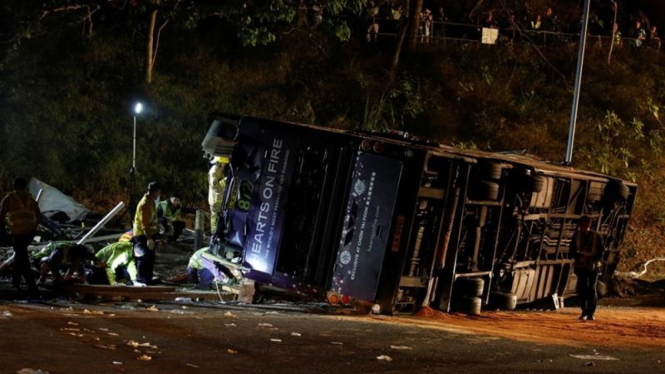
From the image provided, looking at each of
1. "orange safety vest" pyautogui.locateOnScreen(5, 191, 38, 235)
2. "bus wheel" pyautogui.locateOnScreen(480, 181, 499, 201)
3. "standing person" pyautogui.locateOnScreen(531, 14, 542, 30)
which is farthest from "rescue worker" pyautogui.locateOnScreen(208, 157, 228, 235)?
"standing person" pyautogui.locateOnScreen(531, 14, 542, 30)

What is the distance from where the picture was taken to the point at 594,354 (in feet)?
31.7

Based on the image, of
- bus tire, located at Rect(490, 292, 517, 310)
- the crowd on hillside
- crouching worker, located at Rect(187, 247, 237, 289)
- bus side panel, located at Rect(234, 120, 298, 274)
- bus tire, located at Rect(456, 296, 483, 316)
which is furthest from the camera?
the crowd on hillside

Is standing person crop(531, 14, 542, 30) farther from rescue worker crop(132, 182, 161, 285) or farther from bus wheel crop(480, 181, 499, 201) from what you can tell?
rescue worker crop(132, 182, 161, 285)

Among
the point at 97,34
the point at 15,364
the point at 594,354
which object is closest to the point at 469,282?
the point at 594,354

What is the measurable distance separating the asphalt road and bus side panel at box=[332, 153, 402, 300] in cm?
45

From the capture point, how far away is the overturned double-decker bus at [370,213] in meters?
11.1


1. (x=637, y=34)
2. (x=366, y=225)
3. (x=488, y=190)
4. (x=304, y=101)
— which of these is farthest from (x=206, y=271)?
(x=637, y=34)

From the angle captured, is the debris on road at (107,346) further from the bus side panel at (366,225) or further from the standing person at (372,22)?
the standing person at (372,22)

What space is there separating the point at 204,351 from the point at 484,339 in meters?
3.40

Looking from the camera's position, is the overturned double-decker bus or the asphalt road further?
the overturned double-decker bus

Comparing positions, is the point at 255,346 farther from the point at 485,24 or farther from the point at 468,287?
the point at 485,24

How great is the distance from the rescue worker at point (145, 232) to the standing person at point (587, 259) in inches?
233

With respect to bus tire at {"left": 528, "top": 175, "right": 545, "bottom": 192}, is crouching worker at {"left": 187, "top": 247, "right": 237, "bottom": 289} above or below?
below

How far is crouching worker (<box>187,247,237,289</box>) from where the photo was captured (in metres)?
Result: 12.4
